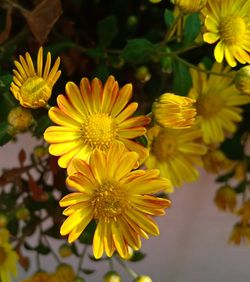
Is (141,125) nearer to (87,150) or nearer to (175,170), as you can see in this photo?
(87,150)

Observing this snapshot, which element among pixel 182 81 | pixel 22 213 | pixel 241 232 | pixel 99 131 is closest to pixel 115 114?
pixel 99 131

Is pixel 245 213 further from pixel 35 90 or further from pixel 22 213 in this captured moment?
pixel 35 90

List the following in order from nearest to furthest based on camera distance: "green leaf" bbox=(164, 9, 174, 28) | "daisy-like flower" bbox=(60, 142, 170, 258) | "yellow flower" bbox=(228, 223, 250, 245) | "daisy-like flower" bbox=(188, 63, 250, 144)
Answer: "daisy-like flower" bbox=(60, 142, 170, 258) → "green leaf" bbox=(164, 9, 174, 28) → "daisy-like flower" bbox=(188, 63, 250, 144) → "yellow flower" bbox=(228, 223, 250, 245)

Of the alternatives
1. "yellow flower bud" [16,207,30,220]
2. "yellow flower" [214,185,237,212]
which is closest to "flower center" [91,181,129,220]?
"yellow flower bud" [16,207,30,220]

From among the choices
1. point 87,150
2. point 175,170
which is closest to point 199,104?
point 175,170

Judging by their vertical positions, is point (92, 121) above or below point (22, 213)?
above

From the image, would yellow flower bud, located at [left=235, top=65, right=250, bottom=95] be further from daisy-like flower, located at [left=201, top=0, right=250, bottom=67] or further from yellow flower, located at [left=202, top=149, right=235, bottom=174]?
yellow flower, located at [left=202, top=149, right=235, bottom=174]

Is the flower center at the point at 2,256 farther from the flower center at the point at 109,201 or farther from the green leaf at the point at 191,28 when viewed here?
the green leaf at the point at 191,28
